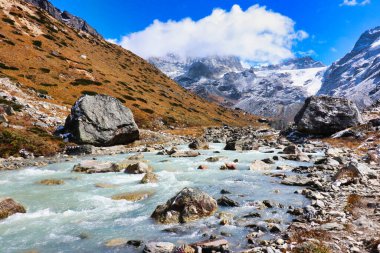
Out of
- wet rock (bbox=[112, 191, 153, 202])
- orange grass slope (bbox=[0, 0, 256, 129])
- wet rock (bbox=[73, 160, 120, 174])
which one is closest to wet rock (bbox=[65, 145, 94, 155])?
wet rock (bbox=[73, 160, 120, 174])

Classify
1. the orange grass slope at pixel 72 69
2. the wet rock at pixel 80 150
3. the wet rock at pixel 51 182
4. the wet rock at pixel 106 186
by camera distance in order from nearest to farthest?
the wet rock at pixel 106 186, the wet rock at pixel 51 182, the wet rock at pixel 80 150, the orange grass slope at pixel 72 69

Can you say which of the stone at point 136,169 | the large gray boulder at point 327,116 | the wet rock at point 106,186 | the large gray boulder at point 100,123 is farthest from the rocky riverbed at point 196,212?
the large gray boulder at point 327,116

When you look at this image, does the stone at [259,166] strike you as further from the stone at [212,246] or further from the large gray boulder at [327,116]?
the large gray boulder at [327,116]

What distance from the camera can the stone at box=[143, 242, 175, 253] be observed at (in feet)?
43.3

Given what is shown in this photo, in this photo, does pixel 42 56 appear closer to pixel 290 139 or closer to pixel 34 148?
pixel 34 148

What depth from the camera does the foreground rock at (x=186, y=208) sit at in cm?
1733

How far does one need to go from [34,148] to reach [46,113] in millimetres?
18754

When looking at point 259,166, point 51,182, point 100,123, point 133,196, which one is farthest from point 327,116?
point 51,182

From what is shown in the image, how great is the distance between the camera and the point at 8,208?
18.9 meters

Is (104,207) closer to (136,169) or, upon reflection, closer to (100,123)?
(136,169)

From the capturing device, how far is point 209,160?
1613 inches

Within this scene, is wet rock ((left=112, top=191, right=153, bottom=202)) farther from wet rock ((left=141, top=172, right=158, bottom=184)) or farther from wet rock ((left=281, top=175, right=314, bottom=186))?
wet rock ((left=281, top=175, right=314, bottom=186))

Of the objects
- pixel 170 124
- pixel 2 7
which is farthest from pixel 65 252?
pixel 2 7

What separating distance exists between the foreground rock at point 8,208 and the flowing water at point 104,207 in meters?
0.43
